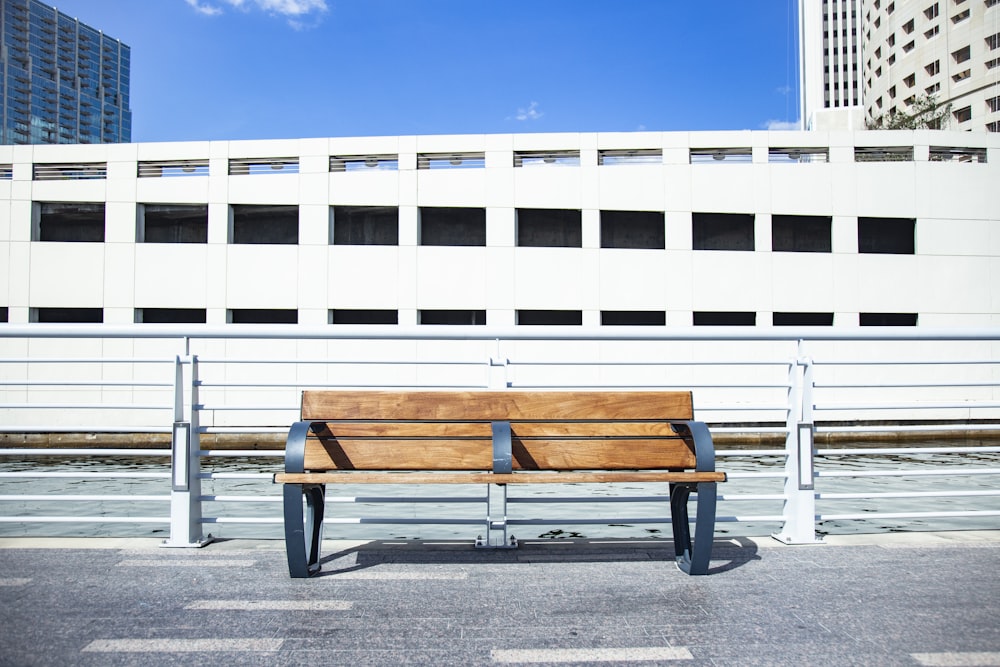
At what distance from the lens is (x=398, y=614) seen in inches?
139

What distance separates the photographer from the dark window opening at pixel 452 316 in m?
24.2

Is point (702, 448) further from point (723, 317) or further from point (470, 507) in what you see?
point (723, 317)

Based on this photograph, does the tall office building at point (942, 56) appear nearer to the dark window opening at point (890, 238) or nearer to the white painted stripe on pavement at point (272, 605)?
the dark window opening at point (890, 238)

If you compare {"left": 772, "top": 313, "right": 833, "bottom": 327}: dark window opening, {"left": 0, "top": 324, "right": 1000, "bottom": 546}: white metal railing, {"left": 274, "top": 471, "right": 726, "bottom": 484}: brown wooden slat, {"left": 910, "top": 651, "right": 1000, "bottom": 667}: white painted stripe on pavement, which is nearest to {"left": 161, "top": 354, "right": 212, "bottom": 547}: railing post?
{"left": 274, "top": 471, "right": 726, "bottom": 484}: brown wooden slat

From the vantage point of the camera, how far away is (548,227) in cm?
2528

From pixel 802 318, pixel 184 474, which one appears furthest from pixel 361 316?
pixel 184 474

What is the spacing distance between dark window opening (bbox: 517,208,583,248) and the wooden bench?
2109cm

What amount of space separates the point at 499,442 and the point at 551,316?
20519 mm

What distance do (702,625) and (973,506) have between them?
11.3 metres

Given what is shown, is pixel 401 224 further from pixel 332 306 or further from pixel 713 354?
pixel 713 354

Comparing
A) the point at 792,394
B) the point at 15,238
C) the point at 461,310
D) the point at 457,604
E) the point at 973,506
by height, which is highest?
the point at 15,238

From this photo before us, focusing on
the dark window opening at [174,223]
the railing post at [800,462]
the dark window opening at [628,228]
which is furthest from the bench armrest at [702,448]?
the dark window opening at [174,223]

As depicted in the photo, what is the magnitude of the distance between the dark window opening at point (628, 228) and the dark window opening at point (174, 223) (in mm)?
12358

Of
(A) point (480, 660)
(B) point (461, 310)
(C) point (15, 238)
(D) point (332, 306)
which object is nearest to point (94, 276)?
(C) point (15, 238)
